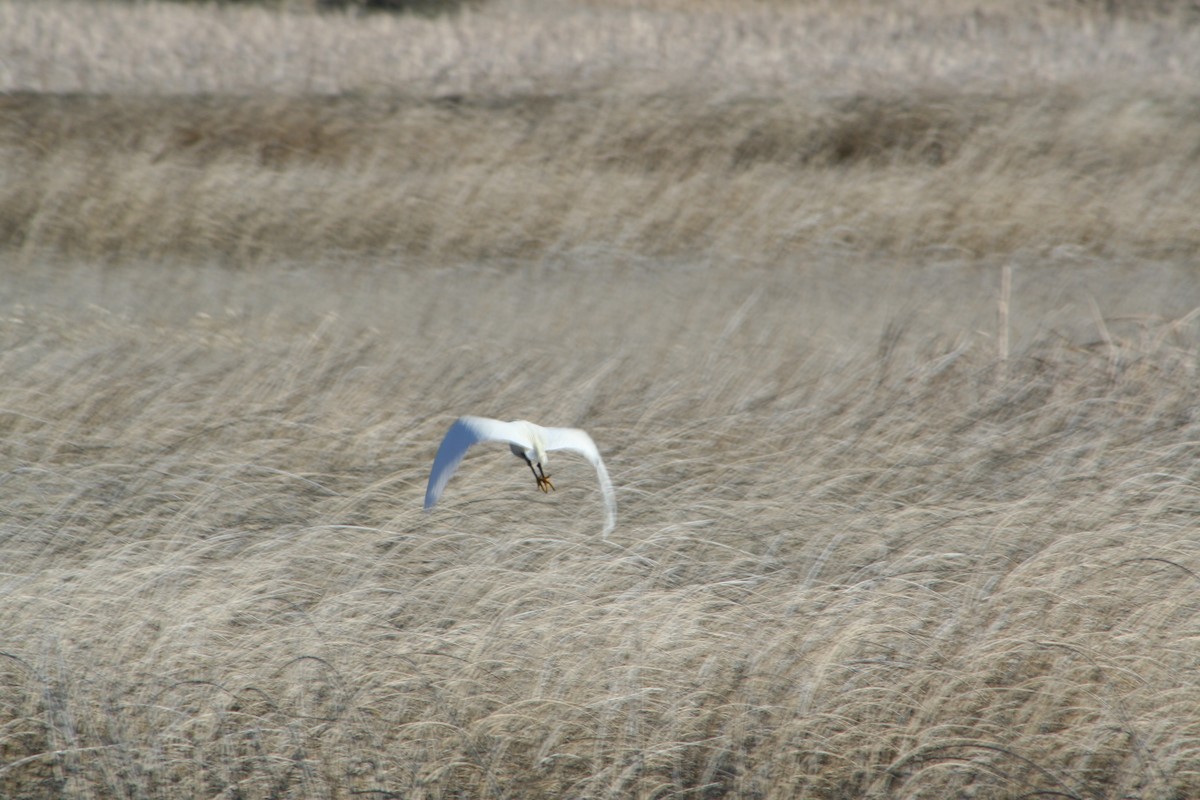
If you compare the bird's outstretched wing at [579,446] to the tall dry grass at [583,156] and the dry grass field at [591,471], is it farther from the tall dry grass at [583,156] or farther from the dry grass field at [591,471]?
the tall dry grass at [583,156]

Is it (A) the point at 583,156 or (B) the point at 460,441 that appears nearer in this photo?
(B) the point at 460,441

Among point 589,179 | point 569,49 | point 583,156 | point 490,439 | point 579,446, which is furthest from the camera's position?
point 569,49

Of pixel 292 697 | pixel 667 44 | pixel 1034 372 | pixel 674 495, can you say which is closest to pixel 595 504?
pixel 674 495

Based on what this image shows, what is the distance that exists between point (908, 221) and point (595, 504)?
551 cm

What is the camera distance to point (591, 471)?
396 centimetres

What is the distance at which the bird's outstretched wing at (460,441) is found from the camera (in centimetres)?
225

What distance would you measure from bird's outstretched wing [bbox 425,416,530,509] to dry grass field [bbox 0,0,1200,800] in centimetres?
74

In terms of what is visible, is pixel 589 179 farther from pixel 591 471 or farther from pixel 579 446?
pixel 579 446

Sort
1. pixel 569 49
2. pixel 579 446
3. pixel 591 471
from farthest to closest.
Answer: pixel 569 49 → pixel 591 471 → pixel 579 446

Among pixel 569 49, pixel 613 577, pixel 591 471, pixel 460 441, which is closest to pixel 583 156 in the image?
pixel 569 49

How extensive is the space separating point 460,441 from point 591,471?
1647 millimetres

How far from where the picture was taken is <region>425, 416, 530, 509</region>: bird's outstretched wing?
225 cm

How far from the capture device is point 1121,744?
271cm

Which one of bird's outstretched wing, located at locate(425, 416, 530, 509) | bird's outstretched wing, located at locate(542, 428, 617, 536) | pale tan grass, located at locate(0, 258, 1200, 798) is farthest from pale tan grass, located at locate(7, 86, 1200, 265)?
bird's outstretched wing, located at locate(425, 416, 530, 509)
